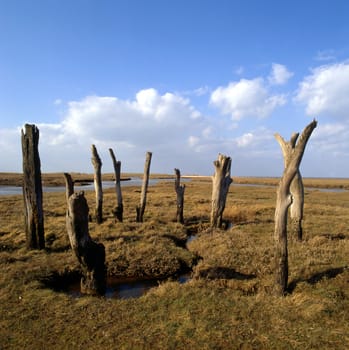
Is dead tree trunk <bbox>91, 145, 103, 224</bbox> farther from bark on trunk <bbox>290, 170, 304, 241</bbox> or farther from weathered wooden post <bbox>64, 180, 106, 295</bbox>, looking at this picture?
bark on trunk <bbox>290, 170, 304, 241</bbox>

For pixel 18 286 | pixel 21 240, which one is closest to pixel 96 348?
pixel 18 286

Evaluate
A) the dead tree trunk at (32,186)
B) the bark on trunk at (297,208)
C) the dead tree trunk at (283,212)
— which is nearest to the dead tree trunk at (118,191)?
the dead tree trunk at (32,186)

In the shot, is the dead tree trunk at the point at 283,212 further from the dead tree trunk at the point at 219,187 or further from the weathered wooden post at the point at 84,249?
the dead tree trunk at the point at 219,187

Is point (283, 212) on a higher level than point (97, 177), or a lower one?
lower

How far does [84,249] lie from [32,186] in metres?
4.98

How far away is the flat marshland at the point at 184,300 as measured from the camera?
588cm

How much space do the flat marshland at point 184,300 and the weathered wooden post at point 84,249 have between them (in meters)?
0.63

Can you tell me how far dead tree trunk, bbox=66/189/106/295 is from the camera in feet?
28.1

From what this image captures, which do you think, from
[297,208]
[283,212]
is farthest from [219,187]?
[283,212]

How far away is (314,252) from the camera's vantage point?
37.5 feet

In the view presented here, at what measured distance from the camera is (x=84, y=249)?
859 centimetres

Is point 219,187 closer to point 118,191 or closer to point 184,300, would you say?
point 118,191

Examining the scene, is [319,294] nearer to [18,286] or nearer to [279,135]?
[279,135]

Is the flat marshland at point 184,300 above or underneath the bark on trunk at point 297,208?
underneath
